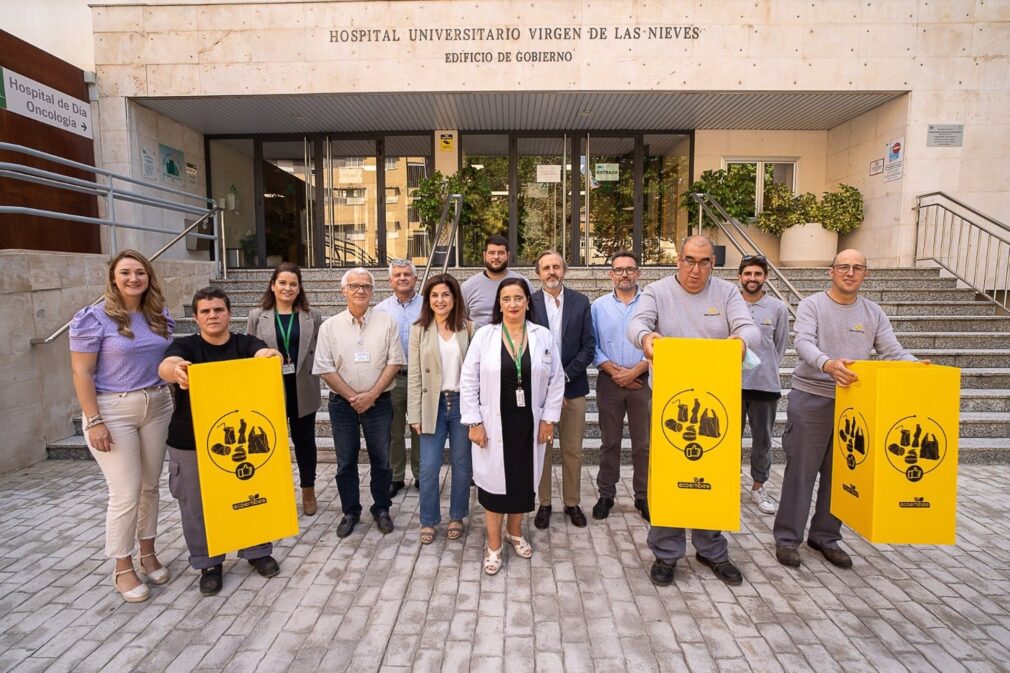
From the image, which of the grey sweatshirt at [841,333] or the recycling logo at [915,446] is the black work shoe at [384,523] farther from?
the recycling logo at [915,446]

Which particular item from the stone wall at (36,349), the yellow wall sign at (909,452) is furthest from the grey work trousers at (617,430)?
the stone wall at (36,349)

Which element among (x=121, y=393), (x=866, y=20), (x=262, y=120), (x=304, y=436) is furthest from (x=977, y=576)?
(x=262, y=120)

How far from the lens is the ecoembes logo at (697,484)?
291 centimetres

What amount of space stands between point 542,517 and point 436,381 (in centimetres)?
127

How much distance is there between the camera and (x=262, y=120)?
10312 mm

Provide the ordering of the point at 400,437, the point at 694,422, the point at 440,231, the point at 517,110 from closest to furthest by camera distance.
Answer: the point at 694,422 → the point at 400,437 → the point at 440,231 → the point at 517,110

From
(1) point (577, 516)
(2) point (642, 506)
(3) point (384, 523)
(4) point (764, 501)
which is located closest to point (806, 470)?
(4) point (764, 501)

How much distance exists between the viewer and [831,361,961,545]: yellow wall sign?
2.74 m

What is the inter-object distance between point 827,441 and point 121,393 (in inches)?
164

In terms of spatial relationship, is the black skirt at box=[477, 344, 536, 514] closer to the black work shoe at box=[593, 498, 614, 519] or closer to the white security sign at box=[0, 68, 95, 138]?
the black work shoe at box=[593, 498, 614, 519]

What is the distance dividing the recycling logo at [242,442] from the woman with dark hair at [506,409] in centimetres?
113

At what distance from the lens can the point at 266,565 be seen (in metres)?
3.17

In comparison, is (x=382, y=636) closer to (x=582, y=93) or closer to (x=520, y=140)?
(x=582, y=93)

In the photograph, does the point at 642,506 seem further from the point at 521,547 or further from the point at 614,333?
the point at 614,333
